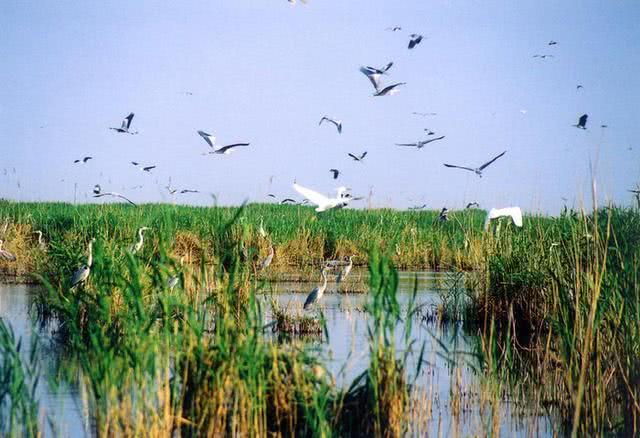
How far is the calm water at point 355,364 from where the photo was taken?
5938 millimetres

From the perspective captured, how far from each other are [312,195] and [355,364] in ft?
→ 6.59

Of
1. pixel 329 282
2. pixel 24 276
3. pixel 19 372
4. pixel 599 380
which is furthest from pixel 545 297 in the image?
pixel 24 276

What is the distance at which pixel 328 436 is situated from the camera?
471 cm

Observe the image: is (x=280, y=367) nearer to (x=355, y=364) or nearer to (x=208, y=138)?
(x=355, y=364)

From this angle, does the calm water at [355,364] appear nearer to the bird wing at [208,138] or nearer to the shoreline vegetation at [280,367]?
the shoreline vegetation at [280,367]

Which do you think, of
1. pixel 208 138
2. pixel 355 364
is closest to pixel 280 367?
pixel 355 364

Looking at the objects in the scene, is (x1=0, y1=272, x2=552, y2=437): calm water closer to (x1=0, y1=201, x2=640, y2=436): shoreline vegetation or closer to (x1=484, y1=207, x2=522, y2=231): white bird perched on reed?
(x1=0, y1=201, x2=640, y2=436): shoreline vegetation

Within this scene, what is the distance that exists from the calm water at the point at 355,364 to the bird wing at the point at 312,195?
1.02 meters

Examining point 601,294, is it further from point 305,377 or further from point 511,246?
point 511,246

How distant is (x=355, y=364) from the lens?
8.28 m

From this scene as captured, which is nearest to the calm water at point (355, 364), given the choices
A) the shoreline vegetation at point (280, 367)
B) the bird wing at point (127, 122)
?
the shoreline vegetation at point (280, 367)

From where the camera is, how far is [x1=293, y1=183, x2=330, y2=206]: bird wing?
889cm

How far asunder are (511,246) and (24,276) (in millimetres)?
9940

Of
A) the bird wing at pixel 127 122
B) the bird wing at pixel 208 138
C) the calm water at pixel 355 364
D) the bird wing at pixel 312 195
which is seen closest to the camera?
the calm water at pixel 355 364
